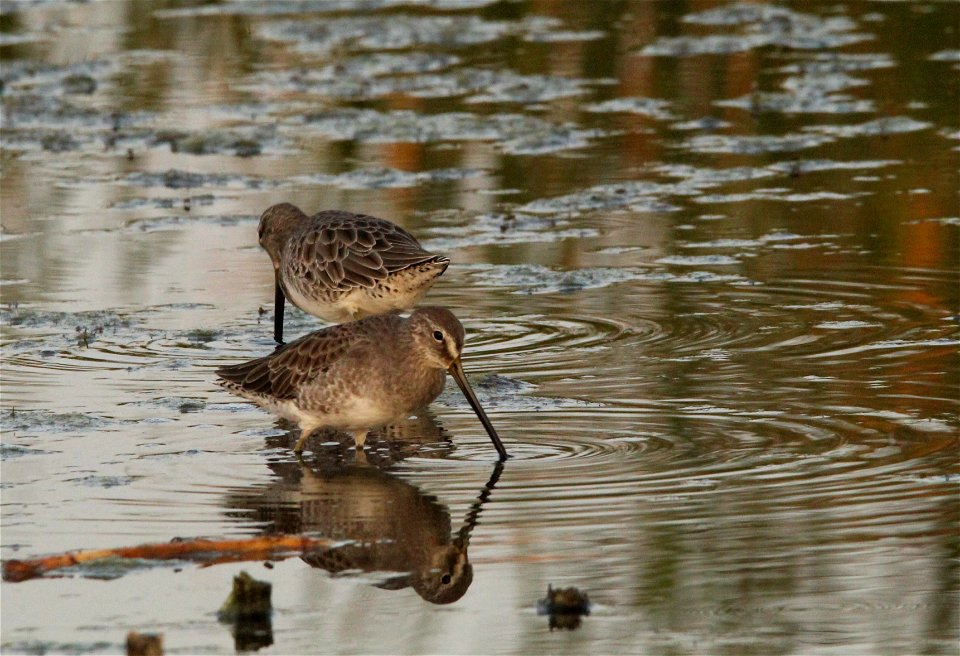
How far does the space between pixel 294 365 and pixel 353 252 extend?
1.69 m

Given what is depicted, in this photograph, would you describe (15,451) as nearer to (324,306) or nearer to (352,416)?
(352,416)

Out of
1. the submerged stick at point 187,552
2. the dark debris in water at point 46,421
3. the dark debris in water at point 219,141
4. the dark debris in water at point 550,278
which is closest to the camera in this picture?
the submerged stick at point 187,552

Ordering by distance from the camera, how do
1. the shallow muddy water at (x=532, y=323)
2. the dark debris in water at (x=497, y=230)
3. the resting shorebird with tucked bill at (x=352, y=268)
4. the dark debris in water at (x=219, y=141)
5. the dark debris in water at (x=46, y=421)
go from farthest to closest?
1. the dark debris in water at (x=219, y=141)
2. the dark debris in water at (x=497, y=230)
3. the resting shorebird with tucked bill at (x=352, y=268)
4. the dark debris in water at (x=46, y=421)
5. the shallow muddy water at (x=532, y=323)

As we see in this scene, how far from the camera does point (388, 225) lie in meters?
9.41

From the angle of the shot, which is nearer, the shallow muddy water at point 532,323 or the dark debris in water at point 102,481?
the shallow muddy water at point 532,323

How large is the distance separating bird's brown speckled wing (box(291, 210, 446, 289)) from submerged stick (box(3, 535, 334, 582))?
3067 mm

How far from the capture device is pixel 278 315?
9734 millimetres

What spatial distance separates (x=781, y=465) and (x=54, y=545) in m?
2.56

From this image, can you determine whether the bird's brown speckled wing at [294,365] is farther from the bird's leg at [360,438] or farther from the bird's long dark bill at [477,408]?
the bird's long dark bill at [477,408]

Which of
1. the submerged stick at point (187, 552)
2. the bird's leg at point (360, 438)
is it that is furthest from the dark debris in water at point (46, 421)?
the submerged stick at point (187, 552)

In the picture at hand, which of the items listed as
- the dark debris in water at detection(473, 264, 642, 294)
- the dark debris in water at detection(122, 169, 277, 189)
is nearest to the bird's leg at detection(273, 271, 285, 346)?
the dark debris in water at detection(473, 264, 642, 294)

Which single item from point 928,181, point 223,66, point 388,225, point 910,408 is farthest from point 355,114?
point 910,408

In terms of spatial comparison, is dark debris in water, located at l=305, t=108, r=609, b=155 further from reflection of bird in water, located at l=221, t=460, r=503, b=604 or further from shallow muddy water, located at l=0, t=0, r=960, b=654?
reflection of bird in water, located at l=221, t=460, r=503, b=604

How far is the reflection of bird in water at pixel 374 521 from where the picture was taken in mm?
5824
